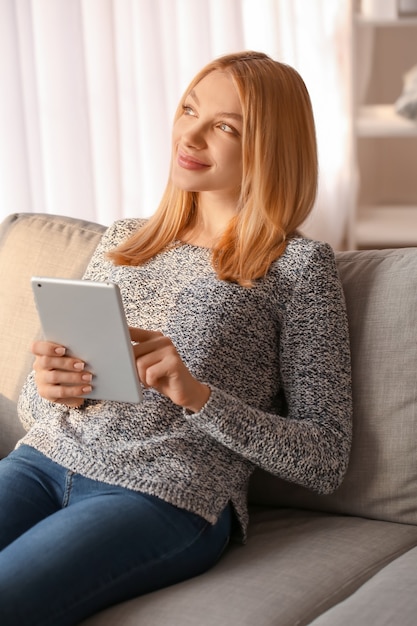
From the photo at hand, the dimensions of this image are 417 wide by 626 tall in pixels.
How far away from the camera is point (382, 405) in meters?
1.50

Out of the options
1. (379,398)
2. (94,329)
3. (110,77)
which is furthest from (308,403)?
(110,77)

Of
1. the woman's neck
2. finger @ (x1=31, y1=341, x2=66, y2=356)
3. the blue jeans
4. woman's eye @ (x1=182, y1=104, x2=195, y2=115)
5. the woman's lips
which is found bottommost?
the blue jeans

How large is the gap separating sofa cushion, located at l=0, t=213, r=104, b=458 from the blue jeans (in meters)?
0.33

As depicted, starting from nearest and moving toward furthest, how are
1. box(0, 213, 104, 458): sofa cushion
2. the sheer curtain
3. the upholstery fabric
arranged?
the upholstery fabric, box(0, 213, 104, 458): sofa cushion, the sheer curtain

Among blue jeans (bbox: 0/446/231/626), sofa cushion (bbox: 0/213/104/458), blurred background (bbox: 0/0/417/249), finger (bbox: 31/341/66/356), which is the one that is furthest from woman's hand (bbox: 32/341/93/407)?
blurred background (bbox: 0/0/417/249)

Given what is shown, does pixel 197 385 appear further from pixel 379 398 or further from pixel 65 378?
pixel 379 398

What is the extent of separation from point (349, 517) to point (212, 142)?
23.4 inches

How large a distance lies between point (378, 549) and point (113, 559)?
382mm

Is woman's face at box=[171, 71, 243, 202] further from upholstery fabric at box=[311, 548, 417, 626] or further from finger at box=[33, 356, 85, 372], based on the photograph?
upholstery fabric at box=[311, 548, 417, 626]

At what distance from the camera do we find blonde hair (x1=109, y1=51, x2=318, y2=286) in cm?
154

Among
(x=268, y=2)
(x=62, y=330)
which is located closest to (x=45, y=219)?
(x=62, y=330)

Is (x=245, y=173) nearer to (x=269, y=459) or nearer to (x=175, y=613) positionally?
(x=269, y=459)

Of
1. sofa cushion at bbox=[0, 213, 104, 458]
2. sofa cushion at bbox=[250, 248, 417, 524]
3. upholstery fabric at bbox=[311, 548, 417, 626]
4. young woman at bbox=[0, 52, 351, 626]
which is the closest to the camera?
upholstery fabric at bbox=[311, 548, 417, 626]

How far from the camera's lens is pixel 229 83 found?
1.57 meters
